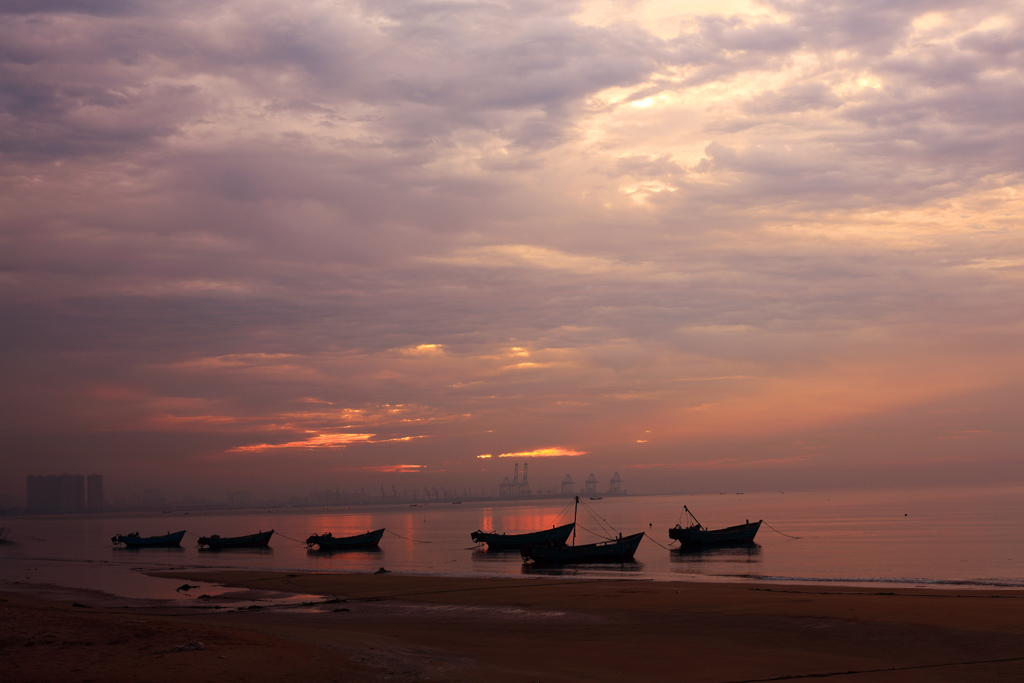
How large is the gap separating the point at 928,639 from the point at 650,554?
1929 inches

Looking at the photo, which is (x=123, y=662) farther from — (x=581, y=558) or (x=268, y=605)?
(x=581, y=558)

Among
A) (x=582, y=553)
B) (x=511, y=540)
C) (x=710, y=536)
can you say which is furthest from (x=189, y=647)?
(x=710, y=536)

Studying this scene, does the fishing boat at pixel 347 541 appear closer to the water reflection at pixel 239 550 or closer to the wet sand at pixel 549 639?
the water reflection at pixel 239 550

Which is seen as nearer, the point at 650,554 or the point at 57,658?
the point at 57,658

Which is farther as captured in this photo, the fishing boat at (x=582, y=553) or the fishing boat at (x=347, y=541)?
the fishing boat at (x=347, y=541)

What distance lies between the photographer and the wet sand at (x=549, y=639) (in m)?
14.2

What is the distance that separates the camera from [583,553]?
5706 cm

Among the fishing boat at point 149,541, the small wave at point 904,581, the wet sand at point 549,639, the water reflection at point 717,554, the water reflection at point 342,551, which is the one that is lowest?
the fishing boat at point 149,541

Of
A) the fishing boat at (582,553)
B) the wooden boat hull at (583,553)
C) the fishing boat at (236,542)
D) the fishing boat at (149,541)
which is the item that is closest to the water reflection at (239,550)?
the fishing boat at (236,542)

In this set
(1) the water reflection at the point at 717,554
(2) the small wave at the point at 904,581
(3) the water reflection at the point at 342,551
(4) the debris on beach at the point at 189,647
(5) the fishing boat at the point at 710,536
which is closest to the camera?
(4) the debris on beach at the point at 189,647

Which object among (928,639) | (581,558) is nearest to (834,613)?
(928,639)

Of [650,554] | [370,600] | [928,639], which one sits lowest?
[650,554]

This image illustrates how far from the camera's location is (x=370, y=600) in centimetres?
3191

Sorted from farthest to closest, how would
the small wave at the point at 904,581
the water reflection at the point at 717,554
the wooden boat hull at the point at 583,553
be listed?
the water reflection at the point at 717,554
the wooden boat hull at the point at 583,553
the small wave at the point at 904,581
